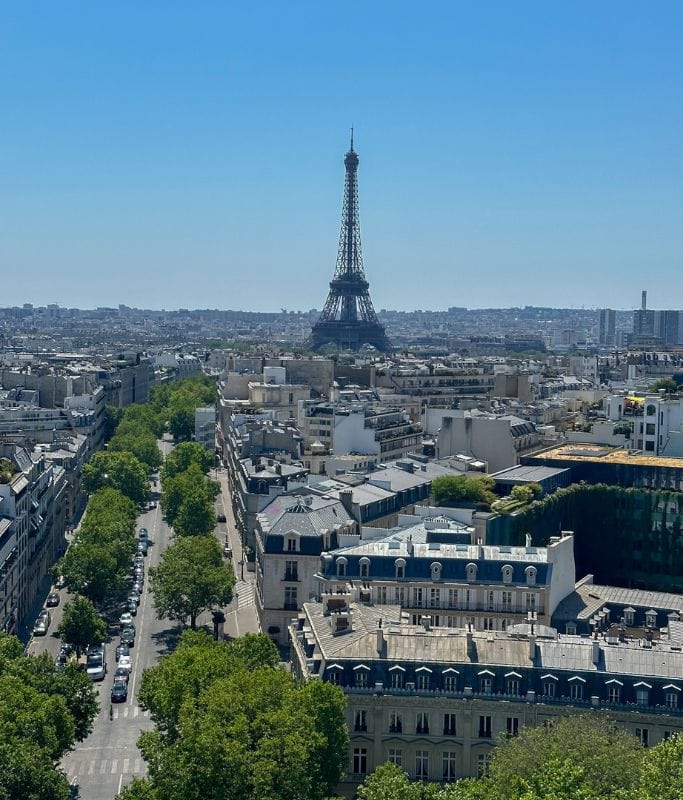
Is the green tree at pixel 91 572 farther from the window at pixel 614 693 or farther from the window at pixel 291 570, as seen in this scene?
the window at pixel 614 693

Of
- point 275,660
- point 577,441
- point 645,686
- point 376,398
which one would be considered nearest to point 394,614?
point 275,660

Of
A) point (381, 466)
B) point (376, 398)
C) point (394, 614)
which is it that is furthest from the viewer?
point (376, 398)

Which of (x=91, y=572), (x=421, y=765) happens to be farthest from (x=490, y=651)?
(x=91, y=572)

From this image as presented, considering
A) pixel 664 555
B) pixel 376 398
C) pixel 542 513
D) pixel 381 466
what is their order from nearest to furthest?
pixel 542 513 < pixel 664 555 < pixel 381 466 < pixel 376 398

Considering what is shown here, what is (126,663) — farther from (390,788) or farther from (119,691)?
(390,788)

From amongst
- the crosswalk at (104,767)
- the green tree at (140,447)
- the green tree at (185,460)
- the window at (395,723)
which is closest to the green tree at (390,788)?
the window at (395,723)

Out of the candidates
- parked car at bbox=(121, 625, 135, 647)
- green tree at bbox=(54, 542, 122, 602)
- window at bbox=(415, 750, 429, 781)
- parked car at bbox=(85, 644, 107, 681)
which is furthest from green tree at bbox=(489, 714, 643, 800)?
green tree at bbox=(54, 542, 122, 602)

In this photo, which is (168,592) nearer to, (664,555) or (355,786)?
(355,786)

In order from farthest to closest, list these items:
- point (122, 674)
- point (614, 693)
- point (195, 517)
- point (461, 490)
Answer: point (195, 517), point (461, 490), point (122, 674), point (614, 693)
